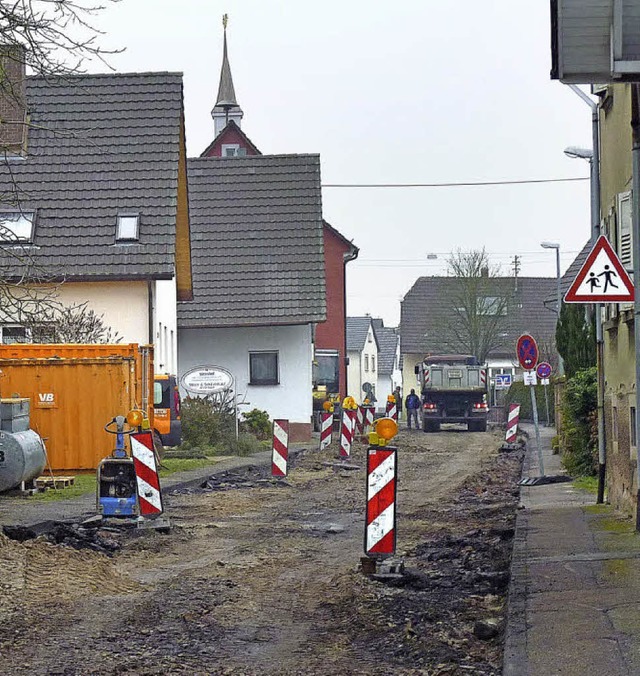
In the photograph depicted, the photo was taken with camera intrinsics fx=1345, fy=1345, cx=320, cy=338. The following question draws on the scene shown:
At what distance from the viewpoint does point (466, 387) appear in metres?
52.1

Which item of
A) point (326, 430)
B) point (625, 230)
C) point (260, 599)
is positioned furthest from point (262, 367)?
point (260, 599)

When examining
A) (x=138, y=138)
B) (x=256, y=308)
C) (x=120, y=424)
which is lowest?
(x=120, y=424)

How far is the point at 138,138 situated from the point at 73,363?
39.4 ft

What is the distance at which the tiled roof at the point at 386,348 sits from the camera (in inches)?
4835

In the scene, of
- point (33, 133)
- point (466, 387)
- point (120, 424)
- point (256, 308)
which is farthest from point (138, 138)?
point (466, 387)

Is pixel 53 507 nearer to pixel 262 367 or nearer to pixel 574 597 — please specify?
pixel 574 597

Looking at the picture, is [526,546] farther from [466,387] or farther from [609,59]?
[466,387]

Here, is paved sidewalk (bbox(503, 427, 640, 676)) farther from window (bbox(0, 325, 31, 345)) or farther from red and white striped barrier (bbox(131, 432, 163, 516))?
window (bbox(0, 325, 31, 345))

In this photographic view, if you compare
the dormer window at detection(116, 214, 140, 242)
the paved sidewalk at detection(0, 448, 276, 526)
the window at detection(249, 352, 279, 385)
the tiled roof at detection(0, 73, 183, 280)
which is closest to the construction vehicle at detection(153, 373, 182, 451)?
the tiled roof at detection(0, 73, 183, 280)

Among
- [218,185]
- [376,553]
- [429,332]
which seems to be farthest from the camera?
[429,332]

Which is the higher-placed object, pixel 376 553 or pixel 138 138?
pixel 138 138

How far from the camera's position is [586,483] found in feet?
68.6

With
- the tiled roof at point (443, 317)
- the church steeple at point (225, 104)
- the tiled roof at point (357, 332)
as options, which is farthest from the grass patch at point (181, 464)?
the tiled roof at point (357, 332)

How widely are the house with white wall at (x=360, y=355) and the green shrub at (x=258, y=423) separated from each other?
2106 inches
